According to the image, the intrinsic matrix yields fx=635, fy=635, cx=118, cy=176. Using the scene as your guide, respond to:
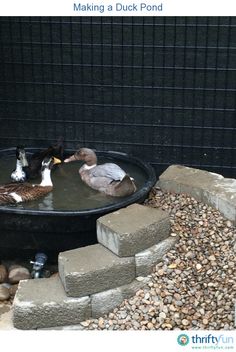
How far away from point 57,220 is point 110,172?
28.7 inches

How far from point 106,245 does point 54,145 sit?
152cm

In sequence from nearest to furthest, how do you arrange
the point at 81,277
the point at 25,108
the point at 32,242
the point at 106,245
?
the point at 81,277 < the point at 106,245 < the point at 32,242 < the point at 25,108

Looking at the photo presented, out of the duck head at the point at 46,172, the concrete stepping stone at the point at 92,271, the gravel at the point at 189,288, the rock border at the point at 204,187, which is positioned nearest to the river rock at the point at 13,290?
the concrete stepping stone at the point at 92,271

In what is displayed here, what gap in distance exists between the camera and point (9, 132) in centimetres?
614

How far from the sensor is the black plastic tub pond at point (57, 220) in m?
4.62

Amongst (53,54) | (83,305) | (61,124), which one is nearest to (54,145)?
(61,124)

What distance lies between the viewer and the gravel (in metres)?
4.14

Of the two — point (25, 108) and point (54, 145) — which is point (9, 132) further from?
point (54, 145)

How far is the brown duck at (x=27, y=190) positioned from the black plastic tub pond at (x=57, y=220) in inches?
2.1

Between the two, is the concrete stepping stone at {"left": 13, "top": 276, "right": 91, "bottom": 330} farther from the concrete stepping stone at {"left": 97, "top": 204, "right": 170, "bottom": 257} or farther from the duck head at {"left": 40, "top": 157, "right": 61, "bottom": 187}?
the duck head at {"left": 40, "top": 157, "right": 61, "bottom": 187}

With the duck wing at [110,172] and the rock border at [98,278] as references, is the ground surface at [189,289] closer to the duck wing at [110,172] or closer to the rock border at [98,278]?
the rock border at [98,278]

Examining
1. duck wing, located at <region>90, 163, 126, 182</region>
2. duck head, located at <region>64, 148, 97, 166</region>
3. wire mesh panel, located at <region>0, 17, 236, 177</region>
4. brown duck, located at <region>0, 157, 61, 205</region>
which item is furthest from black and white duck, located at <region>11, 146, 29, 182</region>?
wire mesh panel, located at <region>0, 17, 236, 177</region>

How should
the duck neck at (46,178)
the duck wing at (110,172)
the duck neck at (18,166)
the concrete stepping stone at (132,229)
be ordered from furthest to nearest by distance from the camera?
1. the duck neck at (18,166)
2. the duck neck at (46,178)
3. the duck wing at (110,172)
4. the concrete stepping stone at (132,229)

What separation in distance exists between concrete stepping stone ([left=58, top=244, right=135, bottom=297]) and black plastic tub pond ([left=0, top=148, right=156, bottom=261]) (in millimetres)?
320
